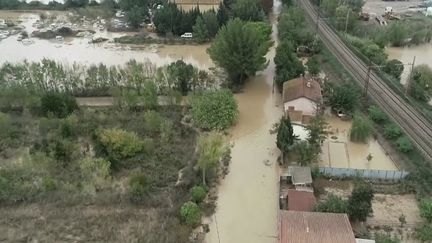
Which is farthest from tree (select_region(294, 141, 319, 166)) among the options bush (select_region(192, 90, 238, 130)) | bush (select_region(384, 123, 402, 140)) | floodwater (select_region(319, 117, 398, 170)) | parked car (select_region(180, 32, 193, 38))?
parked car (select_region(180, 32, 193, 38))

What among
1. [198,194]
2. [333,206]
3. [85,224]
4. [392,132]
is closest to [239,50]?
[392,132]

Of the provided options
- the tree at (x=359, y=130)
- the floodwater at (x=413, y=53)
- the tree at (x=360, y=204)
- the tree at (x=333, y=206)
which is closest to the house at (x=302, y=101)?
the tree at (x=359, y=130)

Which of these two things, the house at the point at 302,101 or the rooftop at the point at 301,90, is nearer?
the house at the point at 302,101

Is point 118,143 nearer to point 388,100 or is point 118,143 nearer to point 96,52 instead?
point 388,100

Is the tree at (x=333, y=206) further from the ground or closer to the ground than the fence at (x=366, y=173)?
further from the ground

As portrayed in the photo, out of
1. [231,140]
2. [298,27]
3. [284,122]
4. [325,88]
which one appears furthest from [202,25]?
[284,122]

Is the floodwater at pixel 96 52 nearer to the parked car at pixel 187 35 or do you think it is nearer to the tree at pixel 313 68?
the parked car at pixel 187 35

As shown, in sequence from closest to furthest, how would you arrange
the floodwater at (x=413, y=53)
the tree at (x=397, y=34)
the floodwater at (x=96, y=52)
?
the floodwater at (x=96, y=52)
the floodwater at (x=413, y=53)
the tree at (x=397, y=34)
